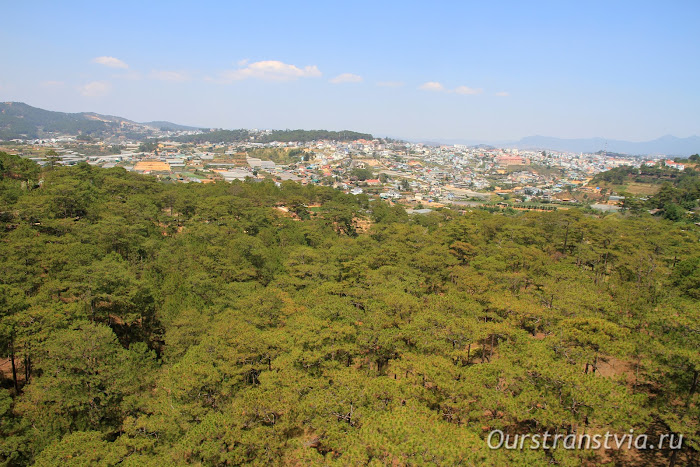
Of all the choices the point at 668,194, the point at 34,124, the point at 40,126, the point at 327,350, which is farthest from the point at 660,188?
the point at 40,126

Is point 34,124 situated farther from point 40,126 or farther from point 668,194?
point 668,194

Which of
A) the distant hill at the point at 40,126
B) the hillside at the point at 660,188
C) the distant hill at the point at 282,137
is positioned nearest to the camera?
the hillside at the point at 660,188

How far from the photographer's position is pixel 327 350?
11.4 meters

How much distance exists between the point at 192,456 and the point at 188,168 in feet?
247

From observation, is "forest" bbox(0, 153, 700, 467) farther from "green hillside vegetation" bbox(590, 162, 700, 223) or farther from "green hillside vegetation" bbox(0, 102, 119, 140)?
"green hillside vegetation" bbox(0, 102, 119, 140)

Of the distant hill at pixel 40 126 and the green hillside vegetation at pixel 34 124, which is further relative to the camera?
the distant hill at pixel 40 126

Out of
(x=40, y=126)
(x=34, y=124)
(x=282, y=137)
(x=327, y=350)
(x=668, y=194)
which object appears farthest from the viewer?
(x=40, y=126)

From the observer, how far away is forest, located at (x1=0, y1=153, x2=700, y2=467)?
27.3 ft

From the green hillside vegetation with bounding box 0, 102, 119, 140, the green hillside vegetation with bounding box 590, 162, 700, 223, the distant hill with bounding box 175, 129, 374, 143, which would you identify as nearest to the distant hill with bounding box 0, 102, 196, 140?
the green hillside vegetation with bounding box 0, 102, 119, 140

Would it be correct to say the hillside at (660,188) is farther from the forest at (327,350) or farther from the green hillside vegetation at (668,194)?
the forest at (327,350)

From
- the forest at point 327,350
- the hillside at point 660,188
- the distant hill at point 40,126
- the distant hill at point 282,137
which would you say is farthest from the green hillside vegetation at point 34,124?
the hillside at point 660,188

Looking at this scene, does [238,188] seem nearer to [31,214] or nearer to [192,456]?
[31,214]

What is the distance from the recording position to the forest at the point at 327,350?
8.34 meters

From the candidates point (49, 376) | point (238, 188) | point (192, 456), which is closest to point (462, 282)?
point (192, 456)
